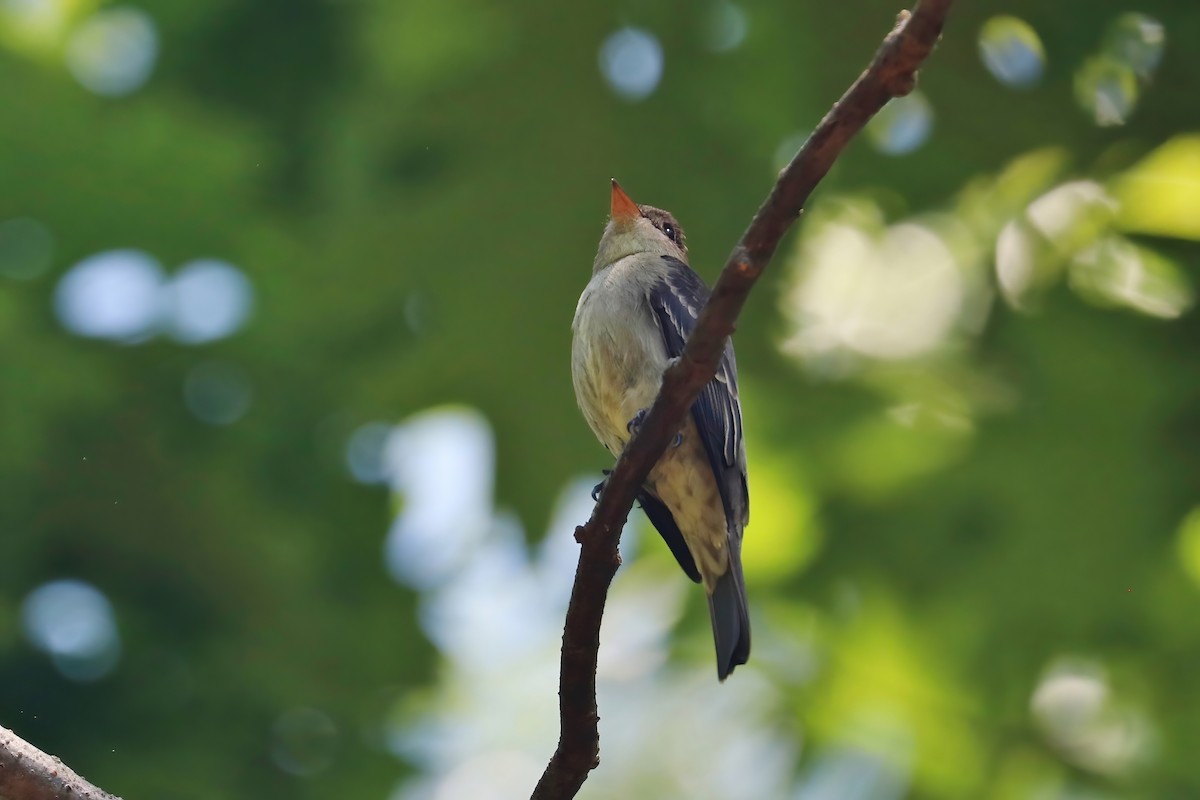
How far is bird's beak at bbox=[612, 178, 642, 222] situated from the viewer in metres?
5.27

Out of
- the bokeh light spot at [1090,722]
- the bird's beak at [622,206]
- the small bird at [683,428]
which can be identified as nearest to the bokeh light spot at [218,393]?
the bird's beak at [622,206]

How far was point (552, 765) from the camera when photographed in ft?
10.3

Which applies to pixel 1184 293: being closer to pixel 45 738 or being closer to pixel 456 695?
pixel 456 695

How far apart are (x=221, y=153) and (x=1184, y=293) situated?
4317 mm

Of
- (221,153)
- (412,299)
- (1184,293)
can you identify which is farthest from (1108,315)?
(221,153)

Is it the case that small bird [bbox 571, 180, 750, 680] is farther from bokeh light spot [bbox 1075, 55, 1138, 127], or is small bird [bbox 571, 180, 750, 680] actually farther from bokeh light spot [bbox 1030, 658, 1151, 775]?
bokeh light spot [bbox 1075, 55, 1138, 127]

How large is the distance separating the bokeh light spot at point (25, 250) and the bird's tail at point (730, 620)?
3519mm

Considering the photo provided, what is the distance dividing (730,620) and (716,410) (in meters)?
0.73

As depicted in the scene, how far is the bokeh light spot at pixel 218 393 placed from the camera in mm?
6262

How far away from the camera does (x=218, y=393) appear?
629cm

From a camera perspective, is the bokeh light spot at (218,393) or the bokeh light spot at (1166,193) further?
the bokeh light spot at (218,393)

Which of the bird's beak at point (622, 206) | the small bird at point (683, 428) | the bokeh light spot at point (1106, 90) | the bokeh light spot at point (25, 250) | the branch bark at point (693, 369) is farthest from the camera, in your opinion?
the bokeh light spot at point (25, 250)

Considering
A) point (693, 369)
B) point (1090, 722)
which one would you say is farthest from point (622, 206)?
point (1090, 722)

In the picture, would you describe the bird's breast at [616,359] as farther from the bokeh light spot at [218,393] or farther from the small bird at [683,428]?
the bokeh light spot at [218,393]
